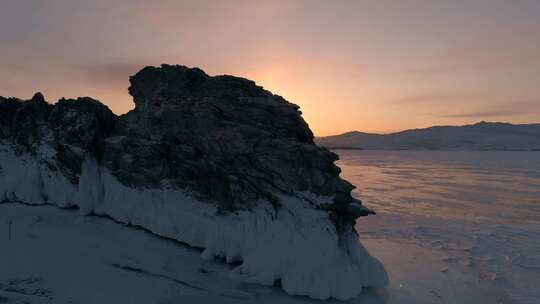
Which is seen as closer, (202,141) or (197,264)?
(197,264)

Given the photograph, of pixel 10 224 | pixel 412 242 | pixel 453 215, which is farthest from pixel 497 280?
pixel 10 224

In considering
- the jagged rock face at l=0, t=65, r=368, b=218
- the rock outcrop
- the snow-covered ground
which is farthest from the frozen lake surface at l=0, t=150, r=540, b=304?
the jagged rock face at l=0, t=65, r=368, b=218

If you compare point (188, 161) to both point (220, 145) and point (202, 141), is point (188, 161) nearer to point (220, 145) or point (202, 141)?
point (202, 141)

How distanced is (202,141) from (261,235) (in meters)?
3.33

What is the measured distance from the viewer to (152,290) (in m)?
7.32

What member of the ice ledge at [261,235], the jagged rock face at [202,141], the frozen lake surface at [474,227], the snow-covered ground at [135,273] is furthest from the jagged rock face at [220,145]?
the frozen lake surface at [474,227]

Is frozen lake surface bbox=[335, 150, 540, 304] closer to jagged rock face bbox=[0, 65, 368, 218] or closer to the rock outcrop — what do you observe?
the rock outcrop

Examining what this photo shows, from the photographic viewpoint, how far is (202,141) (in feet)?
33.8

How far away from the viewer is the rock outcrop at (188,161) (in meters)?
8.88

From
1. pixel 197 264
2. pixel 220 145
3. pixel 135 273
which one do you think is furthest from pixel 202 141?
pixel 135 273

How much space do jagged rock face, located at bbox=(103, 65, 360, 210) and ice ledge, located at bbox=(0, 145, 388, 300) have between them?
413 millimetres

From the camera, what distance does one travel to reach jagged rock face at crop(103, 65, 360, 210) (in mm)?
9047

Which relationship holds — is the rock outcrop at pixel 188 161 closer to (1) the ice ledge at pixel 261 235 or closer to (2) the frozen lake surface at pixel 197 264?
(1) the ice ledge at pixel 261 235

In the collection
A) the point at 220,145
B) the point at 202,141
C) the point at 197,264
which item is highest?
the point at 202,141
